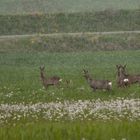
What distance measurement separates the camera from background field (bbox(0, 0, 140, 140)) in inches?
342

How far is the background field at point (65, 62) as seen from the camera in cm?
870

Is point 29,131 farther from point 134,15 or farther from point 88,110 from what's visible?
point 134,15

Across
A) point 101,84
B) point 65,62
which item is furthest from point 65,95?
point 65,62

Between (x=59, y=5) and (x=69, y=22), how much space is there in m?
14.6

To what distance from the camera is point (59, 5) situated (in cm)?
8281

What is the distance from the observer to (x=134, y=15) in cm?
7025

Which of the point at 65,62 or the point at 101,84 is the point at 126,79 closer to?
the point at 101,84

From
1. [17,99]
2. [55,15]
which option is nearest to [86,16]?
[55,15]

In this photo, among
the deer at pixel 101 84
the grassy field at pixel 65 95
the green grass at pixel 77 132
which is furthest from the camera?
the deer at pixel 101 84

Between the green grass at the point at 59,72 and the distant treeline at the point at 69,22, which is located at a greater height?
the distant treeline at the point at 69,22

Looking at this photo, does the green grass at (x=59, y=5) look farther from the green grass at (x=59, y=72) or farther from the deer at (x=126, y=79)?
the deer at (x=126, y=79)

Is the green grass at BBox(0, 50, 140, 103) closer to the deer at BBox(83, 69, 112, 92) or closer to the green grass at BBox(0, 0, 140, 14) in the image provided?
the deer at BBox(83, 69, 112, 92)

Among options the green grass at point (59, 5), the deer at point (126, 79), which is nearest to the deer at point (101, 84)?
the deer at point (126, 79)

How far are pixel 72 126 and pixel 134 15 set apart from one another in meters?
62.3
